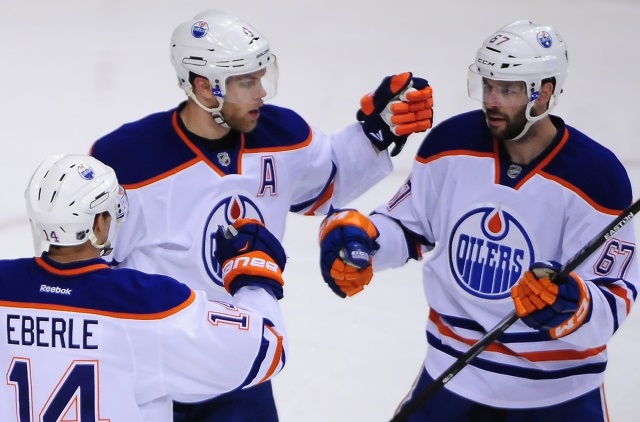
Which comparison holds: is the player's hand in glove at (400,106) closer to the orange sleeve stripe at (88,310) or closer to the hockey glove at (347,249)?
the hockey glove at (347,249)

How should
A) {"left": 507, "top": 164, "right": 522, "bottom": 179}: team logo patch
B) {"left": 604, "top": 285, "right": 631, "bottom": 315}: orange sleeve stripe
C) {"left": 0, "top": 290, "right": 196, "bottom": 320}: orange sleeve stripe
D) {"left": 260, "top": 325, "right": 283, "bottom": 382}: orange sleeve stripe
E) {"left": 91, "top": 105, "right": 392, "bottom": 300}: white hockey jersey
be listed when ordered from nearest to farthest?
{"left": 0, "top": 290, "right": 196, "bottom": 320}: orange sleeve stripe → {"left": 260, "top": 325, "right": 283, "bottom": 382}: orange sleeve stripe → {"left": 604, "top": 285, "right": 631, "bottom": 315}: orange sleeve stripe → {"left": 507, "top": 164, "right": 522, "bottom": 179}: team logo patch → {"left": 91, "top": 105, "right": 392, "bottom": 300}: white hockey jersey

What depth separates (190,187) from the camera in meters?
2.91

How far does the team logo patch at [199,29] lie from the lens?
9.64ft

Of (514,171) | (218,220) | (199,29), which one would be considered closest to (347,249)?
(218,220)

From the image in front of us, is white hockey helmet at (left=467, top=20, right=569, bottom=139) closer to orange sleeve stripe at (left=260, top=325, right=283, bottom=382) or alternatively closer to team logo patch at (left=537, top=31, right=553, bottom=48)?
team logo patch at (left=537, top=31, right=553, bottom=48)

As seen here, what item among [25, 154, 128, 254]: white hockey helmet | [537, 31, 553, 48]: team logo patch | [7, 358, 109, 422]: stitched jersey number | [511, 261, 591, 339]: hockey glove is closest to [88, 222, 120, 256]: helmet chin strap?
[25, 154, 128, 254]: white hockey helmet

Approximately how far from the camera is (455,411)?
292 cm

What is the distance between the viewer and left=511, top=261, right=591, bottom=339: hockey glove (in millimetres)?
2557

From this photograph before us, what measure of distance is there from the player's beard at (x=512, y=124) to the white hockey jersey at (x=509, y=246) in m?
0.06

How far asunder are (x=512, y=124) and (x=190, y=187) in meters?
0.74

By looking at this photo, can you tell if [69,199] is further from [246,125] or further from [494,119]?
[494,119]

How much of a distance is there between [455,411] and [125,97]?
344cm

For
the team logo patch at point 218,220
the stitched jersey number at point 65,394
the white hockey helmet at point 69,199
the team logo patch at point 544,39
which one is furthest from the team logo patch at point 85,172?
the team logo patch at point 544,39

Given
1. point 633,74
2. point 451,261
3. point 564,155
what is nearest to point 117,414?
point 451,261
